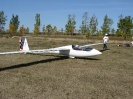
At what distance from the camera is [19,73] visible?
36.5ft

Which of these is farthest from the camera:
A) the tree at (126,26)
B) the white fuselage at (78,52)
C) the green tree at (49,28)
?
the green tree at (49,28)

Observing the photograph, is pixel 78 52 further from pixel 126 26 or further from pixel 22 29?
pixel 22 29

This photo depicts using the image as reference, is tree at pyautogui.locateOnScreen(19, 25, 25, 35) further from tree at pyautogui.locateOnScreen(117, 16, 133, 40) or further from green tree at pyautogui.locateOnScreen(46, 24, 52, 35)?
tree at pyautogui.locateOnScreen(117, 16, 133, 40)

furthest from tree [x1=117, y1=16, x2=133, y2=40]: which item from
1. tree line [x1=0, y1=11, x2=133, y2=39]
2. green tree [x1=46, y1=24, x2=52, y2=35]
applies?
green tree [x1=46, y1=24, x2=52, y2=35]

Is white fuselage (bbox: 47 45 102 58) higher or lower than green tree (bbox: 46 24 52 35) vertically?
lower

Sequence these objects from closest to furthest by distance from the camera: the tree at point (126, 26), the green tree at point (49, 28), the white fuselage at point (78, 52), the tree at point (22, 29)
Result: the white fuselage at point (78, 52) < the tree at point (126, 26) < the green tree at point (49, 28) < the tree at point (22, 29)

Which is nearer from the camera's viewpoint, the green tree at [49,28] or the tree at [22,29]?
the green tree at [49,28]

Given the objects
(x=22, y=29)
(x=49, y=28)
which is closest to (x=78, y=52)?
(x=49, y=28)

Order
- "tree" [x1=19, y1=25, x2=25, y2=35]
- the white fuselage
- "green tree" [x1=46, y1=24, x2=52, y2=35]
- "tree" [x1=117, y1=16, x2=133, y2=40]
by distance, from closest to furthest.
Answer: the white fuselage
"tree" [x1=117, y1=16, x2=133, y2=40]
"green tree" [x1=46, y1=24, x2=52, y2=35]
"tree" [x1=19, y1=25, x2=25, y2=35]

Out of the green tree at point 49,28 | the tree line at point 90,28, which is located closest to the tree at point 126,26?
the tree line at point 90,28

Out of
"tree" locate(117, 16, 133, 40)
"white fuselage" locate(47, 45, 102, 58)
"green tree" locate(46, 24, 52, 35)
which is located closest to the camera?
"white fuselage" locate(47, 45, 102, 58)

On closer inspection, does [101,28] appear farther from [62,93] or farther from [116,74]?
[62,93]

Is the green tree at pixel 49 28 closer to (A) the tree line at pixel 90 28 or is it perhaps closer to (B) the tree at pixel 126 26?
(A) the tree line at pixel 90 28

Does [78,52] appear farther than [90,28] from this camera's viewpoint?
No
